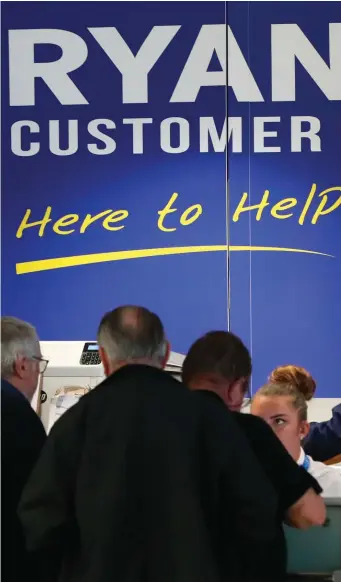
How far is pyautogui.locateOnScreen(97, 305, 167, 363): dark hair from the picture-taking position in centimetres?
240

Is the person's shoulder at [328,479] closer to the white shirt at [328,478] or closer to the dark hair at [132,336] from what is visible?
the white shirt at [328,478]

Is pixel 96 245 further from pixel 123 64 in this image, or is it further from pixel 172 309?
pixel 123 64

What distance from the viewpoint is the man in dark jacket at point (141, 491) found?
2238 mm

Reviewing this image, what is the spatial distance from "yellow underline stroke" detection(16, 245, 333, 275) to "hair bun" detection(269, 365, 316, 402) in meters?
1.98

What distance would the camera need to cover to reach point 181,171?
6172 mm

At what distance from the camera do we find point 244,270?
242 inches

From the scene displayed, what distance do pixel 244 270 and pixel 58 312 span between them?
3.72ft

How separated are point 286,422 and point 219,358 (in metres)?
1.03

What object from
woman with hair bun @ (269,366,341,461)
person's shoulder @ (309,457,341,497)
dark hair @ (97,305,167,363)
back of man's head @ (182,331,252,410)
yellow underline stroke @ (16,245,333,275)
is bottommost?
person's shoulder @ (309,457,341,497)

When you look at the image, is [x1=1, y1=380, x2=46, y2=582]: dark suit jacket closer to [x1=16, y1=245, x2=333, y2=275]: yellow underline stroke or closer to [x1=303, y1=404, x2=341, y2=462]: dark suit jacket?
[x1=303, y1=404, x2=341, y2=462]: dark suit jacket

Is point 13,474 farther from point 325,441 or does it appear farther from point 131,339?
point 325,441

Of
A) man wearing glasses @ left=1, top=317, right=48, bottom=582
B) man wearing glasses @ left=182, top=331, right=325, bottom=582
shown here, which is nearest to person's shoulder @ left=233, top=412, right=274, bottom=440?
man wearing glasses @ left=182, top=331, right=325, bottom=582

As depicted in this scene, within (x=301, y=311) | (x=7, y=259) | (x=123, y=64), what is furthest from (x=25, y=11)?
(x=301, y=311)

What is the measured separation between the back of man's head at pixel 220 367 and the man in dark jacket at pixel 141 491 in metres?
0.14
